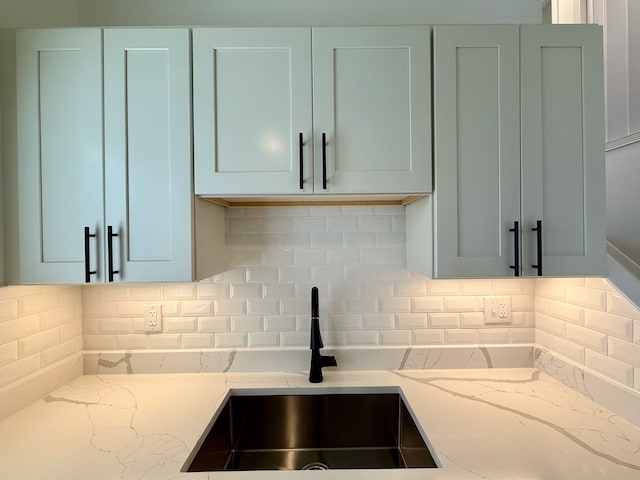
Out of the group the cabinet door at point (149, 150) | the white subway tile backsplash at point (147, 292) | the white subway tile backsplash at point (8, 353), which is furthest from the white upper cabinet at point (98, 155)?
the white subway tile backsplash at point (147, 292)

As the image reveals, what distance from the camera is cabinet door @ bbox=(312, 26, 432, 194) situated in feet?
3.89

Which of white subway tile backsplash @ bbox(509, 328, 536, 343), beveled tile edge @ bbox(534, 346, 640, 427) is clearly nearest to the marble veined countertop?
beveled tile edge @ bbox(534, 346, 640, 427)

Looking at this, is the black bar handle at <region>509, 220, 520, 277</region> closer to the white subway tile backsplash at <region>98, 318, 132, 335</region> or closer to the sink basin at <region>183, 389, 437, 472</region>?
the sink basin at <region>183, 389, 437, 472</region>

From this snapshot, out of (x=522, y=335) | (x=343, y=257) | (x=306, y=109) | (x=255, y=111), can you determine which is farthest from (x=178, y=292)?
(x=522, y=335)

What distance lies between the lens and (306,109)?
118cm

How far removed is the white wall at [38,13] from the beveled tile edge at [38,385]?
1286 millimetres

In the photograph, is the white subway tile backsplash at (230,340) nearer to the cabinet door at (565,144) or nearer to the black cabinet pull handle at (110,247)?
the black cabinet pull handle at (110,247)

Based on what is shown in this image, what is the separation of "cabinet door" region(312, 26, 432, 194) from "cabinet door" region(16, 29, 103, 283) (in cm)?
77

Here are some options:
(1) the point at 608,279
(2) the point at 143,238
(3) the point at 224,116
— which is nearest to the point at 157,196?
(2) the point at 143,238

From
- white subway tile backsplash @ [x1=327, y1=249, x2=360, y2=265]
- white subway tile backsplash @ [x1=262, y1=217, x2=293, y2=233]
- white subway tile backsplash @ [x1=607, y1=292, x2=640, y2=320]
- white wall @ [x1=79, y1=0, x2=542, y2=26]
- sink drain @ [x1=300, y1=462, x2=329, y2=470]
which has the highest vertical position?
white wall @ [x1=79, y1=0, x2=542, y2=26]

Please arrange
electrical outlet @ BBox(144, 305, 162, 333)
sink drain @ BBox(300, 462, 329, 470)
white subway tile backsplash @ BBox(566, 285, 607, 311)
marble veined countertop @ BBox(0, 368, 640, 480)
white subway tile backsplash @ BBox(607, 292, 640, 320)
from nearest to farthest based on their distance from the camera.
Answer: marble veined countertop @ BBox(0, 368, 640, 480) → white subway tile backsplash @ BBox(607, 292, 640, 320) → white subway tile backsplash @ BBox(566, 285, 607, 311) → sink drain @ BBox(300, 462, 329, 470) → electrical outlet @ BBox(144, 305, 162, 333)

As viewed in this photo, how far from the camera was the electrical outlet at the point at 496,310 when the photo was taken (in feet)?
5.09

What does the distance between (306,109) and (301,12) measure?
2.28ft

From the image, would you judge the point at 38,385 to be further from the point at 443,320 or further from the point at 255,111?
the point at 443,320
